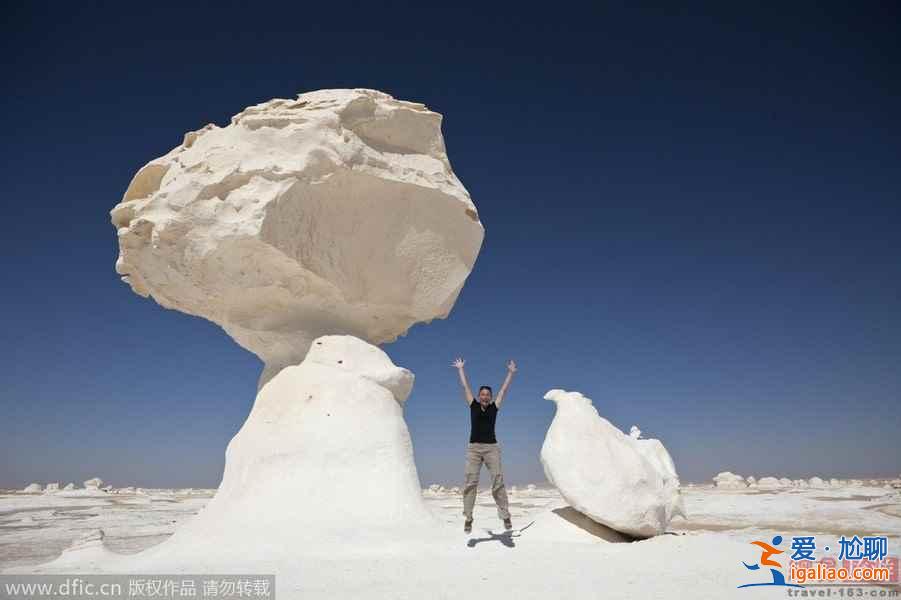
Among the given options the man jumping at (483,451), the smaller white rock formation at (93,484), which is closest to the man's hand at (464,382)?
the man jumping at (483,451)

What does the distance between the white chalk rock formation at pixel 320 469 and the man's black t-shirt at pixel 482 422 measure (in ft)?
4.41

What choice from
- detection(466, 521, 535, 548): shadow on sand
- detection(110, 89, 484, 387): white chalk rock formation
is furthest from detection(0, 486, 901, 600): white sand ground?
detection(110, 89, 484, 387): white chalk rock formation

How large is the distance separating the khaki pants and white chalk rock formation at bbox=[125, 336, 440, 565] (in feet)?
2.44

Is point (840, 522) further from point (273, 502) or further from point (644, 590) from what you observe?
point (273, 502)

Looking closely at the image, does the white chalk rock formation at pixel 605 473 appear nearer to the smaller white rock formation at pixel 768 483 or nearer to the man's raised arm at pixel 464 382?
the man's raised arm at pixel 464 382

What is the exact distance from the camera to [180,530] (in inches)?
291

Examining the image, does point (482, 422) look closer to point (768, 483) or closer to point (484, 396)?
point (484, 396)

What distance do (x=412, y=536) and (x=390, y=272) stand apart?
3.89 meters

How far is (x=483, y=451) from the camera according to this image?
22.1ft

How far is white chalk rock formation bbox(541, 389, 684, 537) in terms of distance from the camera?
7.54 m

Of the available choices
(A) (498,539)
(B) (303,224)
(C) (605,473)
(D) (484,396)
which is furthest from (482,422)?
(B) (303,224)

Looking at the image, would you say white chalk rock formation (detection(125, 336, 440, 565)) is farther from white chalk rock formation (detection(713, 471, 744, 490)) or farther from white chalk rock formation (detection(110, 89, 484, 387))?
white chalk rock formation (detection(713, 471, 744, 490))

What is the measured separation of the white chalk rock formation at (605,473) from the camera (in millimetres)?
7535

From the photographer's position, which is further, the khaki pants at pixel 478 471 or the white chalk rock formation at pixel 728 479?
the white chalk rock formation at pixel 728 479
